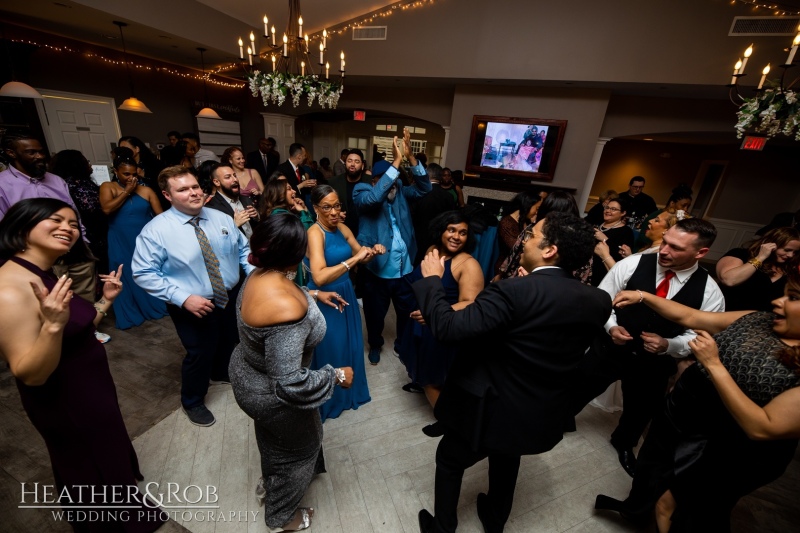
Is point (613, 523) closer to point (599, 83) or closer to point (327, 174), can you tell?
point (599, 83)

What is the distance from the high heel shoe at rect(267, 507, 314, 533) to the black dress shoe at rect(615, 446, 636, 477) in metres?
2.02

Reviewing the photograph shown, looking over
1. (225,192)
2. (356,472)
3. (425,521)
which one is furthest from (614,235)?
(225,192)

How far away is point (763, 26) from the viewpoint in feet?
14.6

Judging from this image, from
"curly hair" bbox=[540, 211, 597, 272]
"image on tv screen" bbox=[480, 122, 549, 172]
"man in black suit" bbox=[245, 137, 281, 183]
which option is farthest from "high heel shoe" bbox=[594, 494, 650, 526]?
"man in black suit" bbox=[245, 137, 281, 183]

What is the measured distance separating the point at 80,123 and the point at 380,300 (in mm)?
7909

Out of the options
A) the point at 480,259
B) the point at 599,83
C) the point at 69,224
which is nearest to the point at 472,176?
the point at 599,83

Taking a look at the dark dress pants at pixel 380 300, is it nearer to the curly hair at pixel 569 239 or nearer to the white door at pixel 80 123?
the curly hair at pixel 569 239

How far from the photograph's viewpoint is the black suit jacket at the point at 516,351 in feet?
3.69

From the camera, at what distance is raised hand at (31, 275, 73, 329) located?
1012mm

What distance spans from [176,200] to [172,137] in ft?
19.0

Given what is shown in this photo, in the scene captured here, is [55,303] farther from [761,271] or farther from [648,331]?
[761,271]

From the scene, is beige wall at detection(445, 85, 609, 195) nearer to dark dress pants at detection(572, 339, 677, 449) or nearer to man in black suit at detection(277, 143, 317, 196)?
man in black suit at detection(277, 143, 317, 196)

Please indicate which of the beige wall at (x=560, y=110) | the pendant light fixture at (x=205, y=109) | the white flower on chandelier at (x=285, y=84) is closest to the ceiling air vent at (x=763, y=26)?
the beige wall at (x=560, y=110)

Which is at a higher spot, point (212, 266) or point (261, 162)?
point (261, 162)
